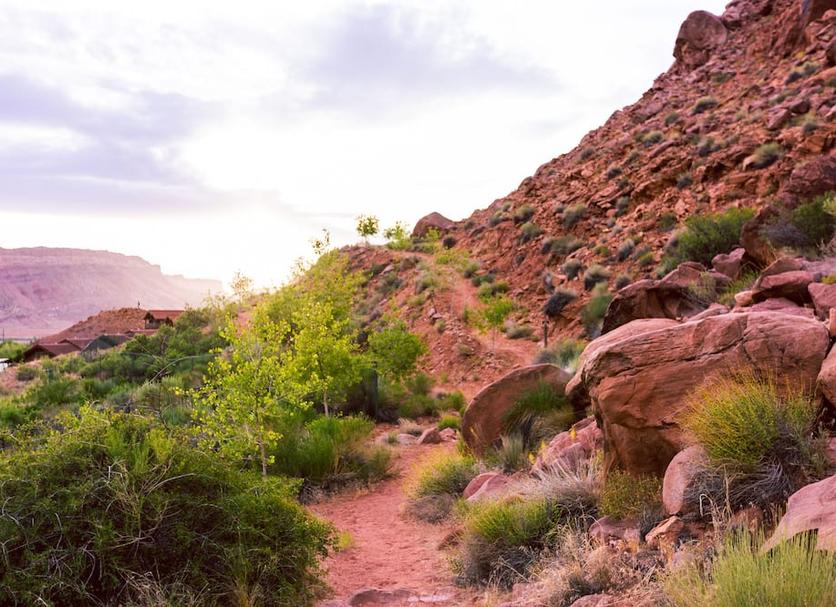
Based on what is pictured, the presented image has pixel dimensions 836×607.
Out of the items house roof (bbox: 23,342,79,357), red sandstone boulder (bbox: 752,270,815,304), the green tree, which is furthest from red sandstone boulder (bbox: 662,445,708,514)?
house roof (bbox: 23,342,79,357)

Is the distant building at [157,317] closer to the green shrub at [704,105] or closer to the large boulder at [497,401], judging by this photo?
the green shrub at [704,105]

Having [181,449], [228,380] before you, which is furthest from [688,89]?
[181,449]

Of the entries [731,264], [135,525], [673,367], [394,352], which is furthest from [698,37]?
[135,525]

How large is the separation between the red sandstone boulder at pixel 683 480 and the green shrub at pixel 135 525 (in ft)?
10.9

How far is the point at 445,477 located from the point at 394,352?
1224cm

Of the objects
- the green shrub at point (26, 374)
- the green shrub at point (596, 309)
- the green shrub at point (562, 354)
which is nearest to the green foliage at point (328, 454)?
the green shrub at point (562, 354)

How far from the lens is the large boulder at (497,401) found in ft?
35.3

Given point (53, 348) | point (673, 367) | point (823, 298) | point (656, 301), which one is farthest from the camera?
point (53, 348)

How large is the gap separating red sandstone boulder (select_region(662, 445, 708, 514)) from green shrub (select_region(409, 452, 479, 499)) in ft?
15.4

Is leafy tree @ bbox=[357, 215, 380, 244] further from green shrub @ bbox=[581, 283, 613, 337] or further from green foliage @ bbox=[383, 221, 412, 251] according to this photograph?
green shrub @ bbox=[581, 283, 613, 337]

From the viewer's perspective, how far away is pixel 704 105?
33906 millimetres

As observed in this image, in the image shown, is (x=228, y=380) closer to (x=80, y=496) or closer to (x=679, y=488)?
(x=80, y=496)

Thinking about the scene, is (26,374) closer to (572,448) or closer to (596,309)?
(596,309)

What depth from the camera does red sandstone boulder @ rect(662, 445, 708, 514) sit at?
510cm
